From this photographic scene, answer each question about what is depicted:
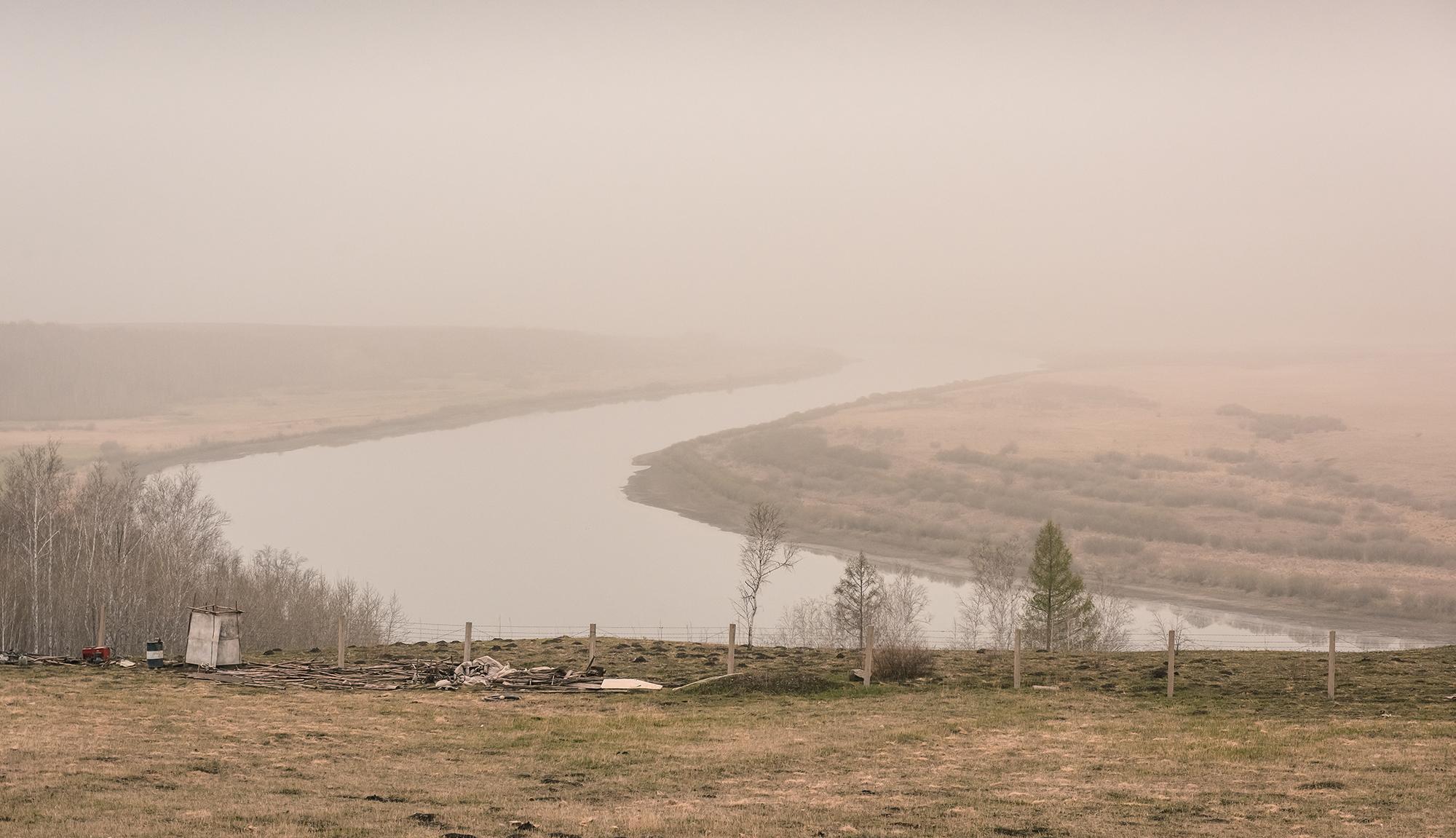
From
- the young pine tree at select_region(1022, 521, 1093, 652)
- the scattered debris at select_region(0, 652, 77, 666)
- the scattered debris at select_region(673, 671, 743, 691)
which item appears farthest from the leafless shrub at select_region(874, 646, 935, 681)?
the young pine tree at select_region(1022, 521, 1093, 652)

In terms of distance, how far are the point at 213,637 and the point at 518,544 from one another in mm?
105428

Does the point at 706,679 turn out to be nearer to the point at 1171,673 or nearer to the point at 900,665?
the point at 900,665

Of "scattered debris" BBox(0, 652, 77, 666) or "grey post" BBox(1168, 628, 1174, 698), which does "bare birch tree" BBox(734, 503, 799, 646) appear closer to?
"grey post" BBox(1168, 628, 1174, 698)

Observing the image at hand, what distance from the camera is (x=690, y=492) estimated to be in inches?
6225

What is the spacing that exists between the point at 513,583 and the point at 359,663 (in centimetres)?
8580

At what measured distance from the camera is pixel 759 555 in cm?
7238

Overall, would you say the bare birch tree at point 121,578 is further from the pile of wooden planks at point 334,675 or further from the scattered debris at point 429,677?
the scattered debris at point 429,677

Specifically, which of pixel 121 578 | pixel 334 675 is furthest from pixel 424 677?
pixel 121 578

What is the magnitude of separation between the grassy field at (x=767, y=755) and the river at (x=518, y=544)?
51114 mm

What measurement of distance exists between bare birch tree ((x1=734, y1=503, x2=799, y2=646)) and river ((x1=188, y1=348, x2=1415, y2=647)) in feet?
5.39

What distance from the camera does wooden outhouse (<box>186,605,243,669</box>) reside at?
3262cm

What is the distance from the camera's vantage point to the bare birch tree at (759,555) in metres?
76.2

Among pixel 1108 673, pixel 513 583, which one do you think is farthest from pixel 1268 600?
pixel 1108 673

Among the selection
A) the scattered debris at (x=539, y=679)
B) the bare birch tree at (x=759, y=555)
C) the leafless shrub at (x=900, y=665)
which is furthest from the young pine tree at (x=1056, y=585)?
the scattered debris at (x=539, y=679)
